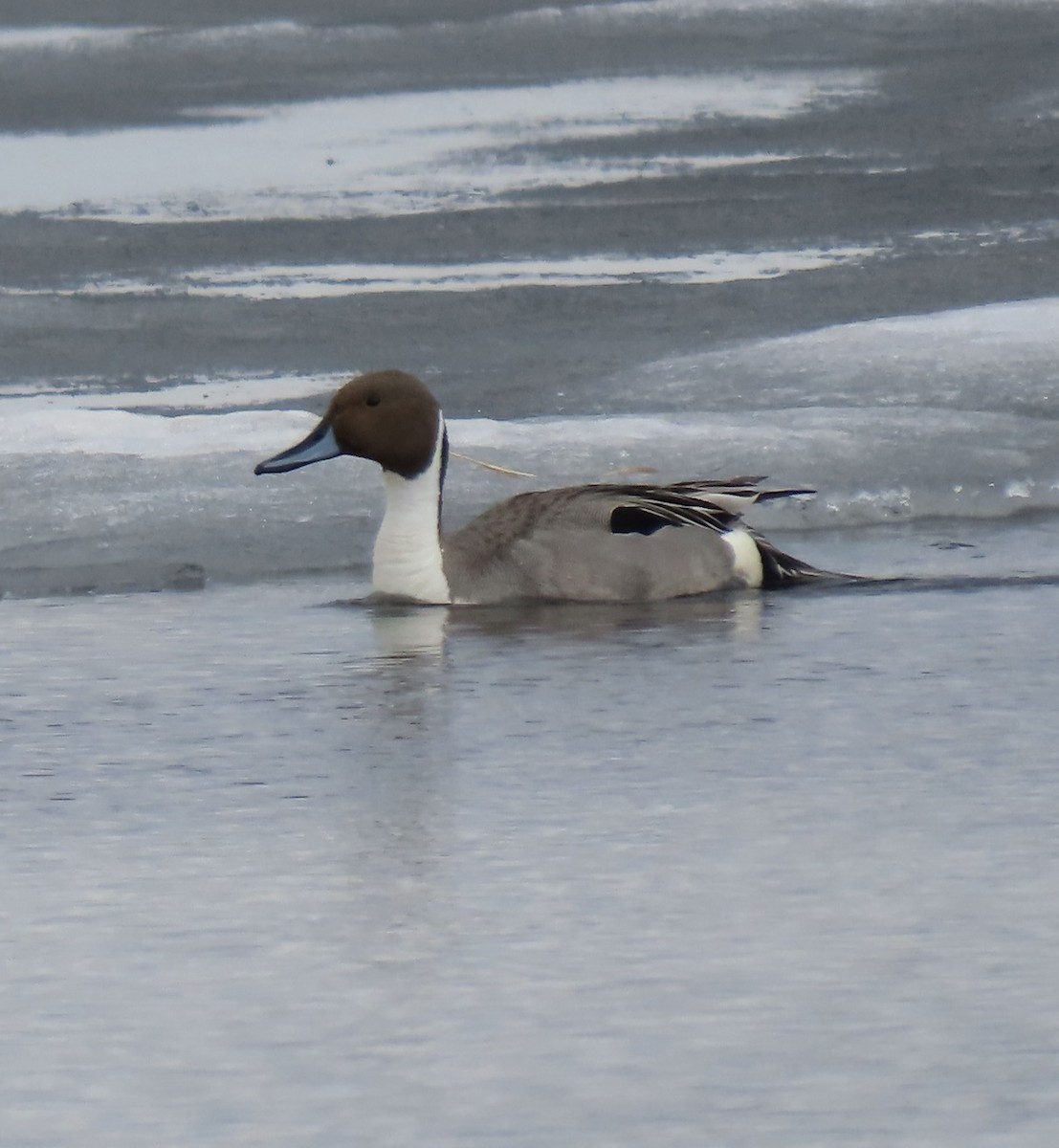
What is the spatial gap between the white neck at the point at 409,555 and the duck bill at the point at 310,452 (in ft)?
0.84

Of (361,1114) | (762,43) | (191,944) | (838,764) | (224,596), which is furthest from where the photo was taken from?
(762,43)

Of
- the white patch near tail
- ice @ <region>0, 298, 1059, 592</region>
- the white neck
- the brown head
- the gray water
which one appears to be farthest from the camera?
ice @ <region>0, 298, 1059, 592</region>

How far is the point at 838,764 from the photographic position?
480 cm

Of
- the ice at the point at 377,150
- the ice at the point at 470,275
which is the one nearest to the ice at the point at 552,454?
the ice at the point at 470,275

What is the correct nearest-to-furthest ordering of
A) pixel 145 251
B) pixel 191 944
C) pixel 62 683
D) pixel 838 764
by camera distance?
pixel 191 944 → pixel 838 764 → pixel 62 683 → pixel 145 251

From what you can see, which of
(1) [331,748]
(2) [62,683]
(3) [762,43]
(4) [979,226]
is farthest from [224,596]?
(3) [762,43]

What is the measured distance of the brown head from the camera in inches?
305

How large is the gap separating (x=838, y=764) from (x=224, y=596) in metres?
2.89

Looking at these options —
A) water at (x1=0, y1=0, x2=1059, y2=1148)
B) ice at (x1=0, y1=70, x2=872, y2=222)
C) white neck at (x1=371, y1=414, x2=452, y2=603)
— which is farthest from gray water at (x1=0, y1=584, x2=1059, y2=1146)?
ice at (x1=0, y1=70, x2=872, y2=222)

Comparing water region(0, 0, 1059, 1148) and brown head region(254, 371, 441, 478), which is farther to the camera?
brown head region(254, 371, 441, 478)

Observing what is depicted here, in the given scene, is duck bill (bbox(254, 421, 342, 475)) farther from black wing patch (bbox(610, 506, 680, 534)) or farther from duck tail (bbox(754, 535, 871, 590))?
duck tail (bbox(754, 535, 871, 590))

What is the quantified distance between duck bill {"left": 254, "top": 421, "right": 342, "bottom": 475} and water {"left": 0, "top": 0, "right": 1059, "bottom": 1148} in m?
0.34

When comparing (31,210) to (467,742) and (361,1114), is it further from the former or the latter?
(361,1114)

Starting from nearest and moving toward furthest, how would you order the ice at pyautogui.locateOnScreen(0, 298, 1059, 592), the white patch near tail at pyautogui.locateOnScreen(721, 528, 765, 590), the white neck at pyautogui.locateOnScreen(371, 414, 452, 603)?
the white neck at pyautogui.locateOnScreen(371, 414, 452, 603) < the white patch near tail at pyautogui.locateOnScreen(721, 528, 765, 590) < the ice at pyautogui.locateOnScreen(0, 298, 1059, 592)
